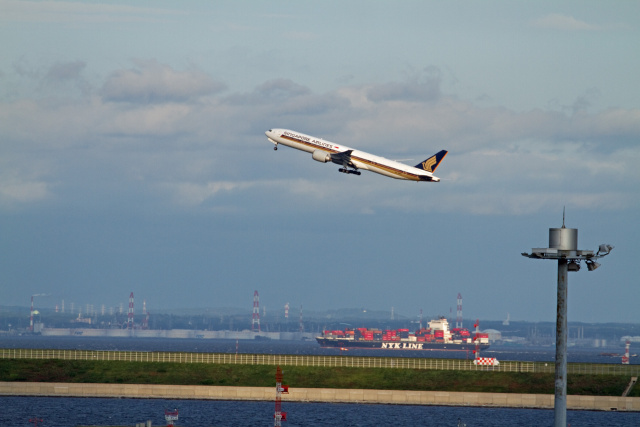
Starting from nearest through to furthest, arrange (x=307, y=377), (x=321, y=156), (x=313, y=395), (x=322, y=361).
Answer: (x=313, y=395) → (x=307, y=377) → (x=322, y=361) → (x=321, y=156)

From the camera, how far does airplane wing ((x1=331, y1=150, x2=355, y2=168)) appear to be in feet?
367

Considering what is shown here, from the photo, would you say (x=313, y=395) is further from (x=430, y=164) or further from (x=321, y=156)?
(x=430, y=164)

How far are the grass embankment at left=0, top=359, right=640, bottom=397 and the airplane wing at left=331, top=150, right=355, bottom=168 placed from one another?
2504cm

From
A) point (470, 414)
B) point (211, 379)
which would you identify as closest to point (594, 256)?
point (470, 414)

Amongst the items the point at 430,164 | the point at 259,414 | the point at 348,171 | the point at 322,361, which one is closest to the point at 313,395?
the point at 259,414

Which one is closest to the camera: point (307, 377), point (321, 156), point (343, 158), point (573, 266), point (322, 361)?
point (573, 266)

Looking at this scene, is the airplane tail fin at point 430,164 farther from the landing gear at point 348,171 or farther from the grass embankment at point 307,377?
the grass embankment at point 307,377

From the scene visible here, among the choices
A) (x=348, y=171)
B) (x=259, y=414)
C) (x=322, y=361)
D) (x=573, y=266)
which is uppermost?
(x=348, y=171)

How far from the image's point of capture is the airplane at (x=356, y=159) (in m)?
110

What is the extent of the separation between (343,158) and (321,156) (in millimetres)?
3973

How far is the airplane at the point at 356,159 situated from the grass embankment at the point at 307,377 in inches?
913

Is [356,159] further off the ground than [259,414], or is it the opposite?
[356,159]

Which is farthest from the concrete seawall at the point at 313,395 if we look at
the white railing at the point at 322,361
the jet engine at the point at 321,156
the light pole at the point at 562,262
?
the light pole at the point at 562,262

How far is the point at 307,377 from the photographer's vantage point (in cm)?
10050
